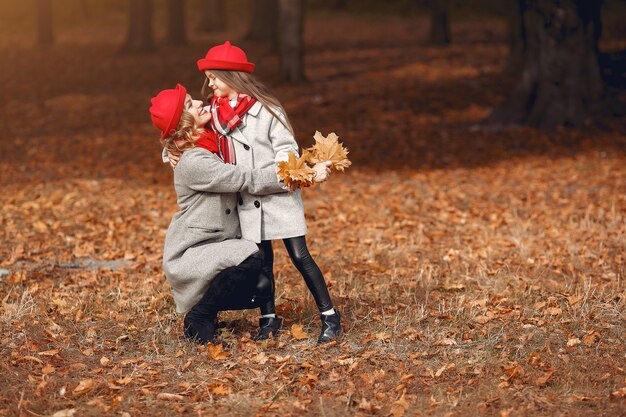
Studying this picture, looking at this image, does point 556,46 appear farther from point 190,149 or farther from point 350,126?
point 190,149

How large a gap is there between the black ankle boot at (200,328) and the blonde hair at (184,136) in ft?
3.31

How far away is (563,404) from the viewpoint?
464cm

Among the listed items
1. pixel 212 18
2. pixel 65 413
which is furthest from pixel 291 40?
pixel 212 18

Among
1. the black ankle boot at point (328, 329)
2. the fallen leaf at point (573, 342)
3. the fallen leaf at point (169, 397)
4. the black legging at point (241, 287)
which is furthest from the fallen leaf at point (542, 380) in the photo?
the fallen leaf at point (169, 397)

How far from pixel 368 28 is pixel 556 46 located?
66.5 feet

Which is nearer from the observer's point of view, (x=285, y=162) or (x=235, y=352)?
(x=285, y=162)

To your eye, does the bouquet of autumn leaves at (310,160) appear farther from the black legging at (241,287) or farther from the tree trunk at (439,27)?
the tree trunk at (439,27)

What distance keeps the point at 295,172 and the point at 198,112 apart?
72cm

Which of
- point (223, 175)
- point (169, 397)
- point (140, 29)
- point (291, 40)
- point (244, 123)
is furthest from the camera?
point (140, 29)

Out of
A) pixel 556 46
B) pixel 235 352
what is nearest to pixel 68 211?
pixel 235 352

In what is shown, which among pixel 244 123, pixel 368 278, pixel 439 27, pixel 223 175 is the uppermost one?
pixel 244 123

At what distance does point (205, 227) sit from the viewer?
17.6 ft

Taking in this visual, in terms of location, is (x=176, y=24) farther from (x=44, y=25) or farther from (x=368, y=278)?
(x=368, y=278)

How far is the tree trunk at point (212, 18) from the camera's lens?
33.3 metres
